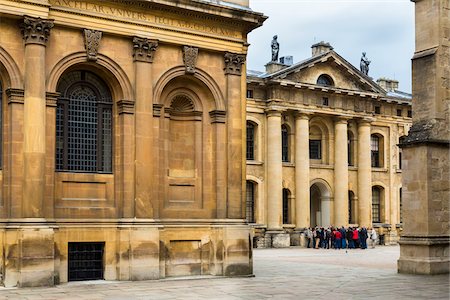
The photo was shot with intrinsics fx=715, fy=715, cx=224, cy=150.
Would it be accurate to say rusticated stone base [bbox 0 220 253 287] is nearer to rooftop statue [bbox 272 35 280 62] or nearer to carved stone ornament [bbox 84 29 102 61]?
carved stone ornament [bbox 84 29 102 61]

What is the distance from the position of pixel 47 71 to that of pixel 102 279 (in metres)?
6.94

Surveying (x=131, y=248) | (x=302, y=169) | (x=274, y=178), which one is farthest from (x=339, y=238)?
(x=131, y=248)

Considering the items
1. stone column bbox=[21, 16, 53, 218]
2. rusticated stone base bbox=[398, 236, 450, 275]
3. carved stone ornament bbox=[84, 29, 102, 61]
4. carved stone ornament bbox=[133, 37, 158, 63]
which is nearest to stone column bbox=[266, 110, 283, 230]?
rusticated stone base bbox=[398, 236, 450, 275]

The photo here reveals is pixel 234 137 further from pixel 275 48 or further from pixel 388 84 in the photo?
pixel 388 84

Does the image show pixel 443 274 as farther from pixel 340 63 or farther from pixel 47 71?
pixel 340 63

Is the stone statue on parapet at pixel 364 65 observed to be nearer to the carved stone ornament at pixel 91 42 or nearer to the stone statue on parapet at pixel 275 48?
the stone statue on parapet at pixel 275 48

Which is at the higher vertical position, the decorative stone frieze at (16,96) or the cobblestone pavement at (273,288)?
the decorative stone frieze at (16,96)

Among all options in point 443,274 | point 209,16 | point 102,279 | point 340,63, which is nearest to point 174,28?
point 209,16

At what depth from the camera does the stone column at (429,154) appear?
27.0 meters

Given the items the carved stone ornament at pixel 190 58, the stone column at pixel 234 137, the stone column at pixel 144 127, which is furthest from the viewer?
the stone column at pixel 234 137

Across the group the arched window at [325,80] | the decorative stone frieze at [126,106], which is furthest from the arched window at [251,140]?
the decorative stone frieze at [126,106]

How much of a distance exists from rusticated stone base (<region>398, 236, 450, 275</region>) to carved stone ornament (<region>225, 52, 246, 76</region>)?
9184 millimetres

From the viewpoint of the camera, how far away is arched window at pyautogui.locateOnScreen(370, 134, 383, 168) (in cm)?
6212

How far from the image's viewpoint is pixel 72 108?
77.3 feet
